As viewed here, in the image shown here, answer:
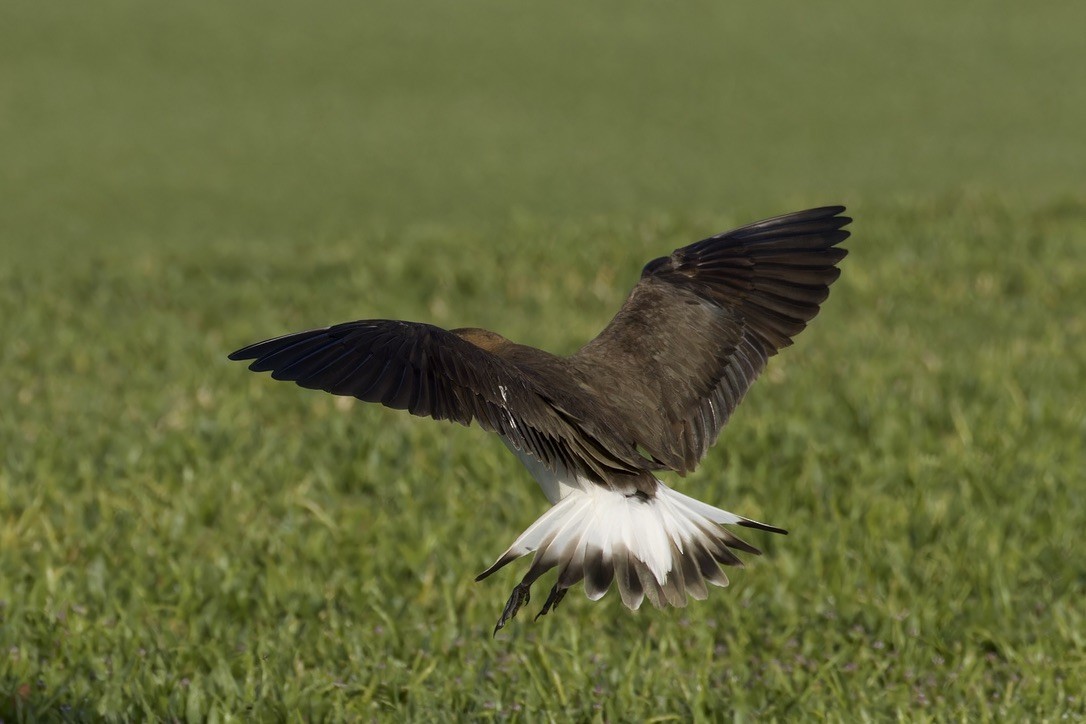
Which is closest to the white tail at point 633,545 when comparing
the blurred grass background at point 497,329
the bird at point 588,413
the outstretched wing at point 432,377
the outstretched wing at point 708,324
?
the bird at point 588,413

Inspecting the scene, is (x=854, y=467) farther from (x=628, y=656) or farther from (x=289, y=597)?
(x=289, y=597)

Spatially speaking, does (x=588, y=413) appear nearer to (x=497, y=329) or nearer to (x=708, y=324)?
(x=708, y=324)

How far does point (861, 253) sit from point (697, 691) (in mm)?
6838

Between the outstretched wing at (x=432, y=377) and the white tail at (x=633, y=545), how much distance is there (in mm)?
126

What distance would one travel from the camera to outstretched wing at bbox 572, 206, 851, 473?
3.72 meters

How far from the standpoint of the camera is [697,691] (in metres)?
4.11

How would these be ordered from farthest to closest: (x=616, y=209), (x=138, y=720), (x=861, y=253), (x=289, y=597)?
(x=616, y=209) < (x=861, y=253) < (x=289, y=597) < (x=138, y=720)

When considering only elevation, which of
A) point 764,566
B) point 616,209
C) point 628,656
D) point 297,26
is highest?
point 297,26

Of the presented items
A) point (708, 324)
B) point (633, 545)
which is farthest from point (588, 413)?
point (708, 324)

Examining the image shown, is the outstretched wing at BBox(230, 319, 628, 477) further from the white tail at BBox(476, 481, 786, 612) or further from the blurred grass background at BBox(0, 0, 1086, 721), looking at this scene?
the blurred grass background at BBox(0, 0, 1086, 721)

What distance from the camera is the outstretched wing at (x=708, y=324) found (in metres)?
3.72

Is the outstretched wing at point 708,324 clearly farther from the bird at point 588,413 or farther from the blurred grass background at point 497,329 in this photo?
the blurred grass background at point 497,329

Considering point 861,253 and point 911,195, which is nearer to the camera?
point 861,253

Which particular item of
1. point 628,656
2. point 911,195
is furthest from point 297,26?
point 628,656
